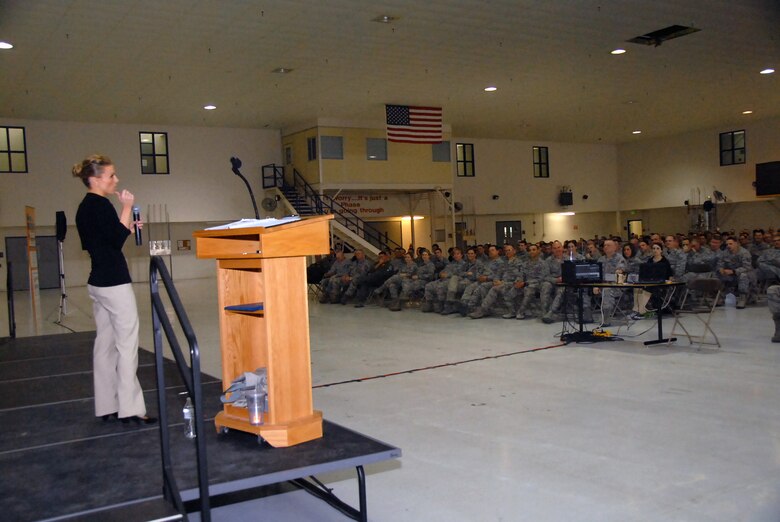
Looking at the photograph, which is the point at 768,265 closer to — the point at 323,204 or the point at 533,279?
the point at 533,279

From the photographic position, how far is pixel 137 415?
3918mm

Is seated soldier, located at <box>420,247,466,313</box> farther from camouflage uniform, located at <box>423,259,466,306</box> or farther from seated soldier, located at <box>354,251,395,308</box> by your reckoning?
seated soldier, located at <box>354,251,395,308</box>

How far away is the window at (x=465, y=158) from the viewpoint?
86.2 ft

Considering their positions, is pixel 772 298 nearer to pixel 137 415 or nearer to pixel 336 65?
pixel 137 415

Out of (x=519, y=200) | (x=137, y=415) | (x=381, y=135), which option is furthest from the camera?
(x=519, y=200)

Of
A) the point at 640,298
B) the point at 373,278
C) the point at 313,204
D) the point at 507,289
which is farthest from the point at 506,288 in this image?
the point at 313,204

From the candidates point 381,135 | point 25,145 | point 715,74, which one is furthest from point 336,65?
point 25,145

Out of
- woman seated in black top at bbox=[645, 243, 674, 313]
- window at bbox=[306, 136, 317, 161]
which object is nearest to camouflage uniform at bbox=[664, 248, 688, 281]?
woman seated in black top at bbox=[645, 243, 674, 313]

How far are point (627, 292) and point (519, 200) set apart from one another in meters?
18.4

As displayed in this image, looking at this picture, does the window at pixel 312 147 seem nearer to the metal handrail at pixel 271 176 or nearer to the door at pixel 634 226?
the metal handrail at pixel 271 176

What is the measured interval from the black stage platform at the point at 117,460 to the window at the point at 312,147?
17.4m

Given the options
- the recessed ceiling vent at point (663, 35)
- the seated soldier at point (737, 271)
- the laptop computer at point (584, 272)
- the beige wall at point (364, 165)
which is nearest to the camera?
the laptop computer at point (584, 272)

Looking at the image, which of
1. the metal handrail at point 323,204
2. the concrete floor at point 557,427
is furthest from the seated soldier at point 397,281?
the metal handrail at point 323,204

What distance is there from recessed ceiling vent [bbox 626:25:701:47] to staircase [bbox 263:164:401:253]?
8.43 metres
